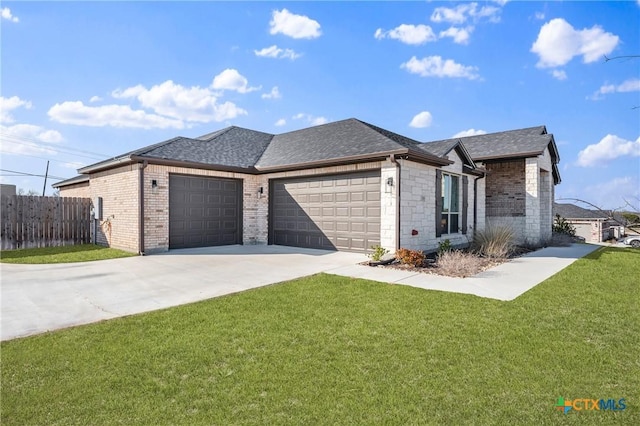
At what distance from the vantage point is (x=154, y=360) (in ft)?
11.3

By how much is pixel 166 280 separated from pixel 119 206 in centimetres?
643

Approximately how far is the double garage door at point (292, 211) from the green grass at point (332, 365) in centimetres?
572

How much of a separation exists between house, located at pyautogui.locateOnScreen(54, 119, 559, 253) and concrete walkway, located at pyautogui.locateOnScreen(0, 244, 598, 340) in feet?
4.46

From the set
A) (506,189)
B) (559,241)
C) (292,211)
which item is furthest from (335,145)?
(559,241)

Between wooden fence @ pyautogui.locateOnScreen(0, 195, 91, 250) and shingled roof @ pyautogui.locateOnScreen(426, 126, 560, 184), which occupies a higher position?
shingled roof @ pyautogui.locateOnScreen(426, 126, 560, 184)

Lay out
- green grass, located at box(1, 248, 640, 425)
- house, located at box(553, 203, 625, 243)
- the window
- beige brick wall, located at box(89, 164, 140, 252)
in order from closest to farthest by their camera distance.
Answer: green grass, located at box(1, 248, 640, 425) < beige brick wall, located at box(89, 164, 140, 252) < the window < house, located at box(553, 203, 625, 243)

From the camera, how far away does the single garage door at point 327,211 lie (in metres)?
10.7

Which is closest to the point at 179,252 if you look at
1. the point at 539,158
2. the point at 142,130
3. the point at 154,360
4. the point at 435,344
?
the point at 154,360

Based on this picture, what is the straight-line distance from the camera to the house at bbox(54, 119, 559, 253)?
34.5ft

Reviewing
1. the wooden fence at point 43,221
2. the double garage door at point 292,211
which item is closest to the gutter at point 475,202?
the double garage door at point 292,211

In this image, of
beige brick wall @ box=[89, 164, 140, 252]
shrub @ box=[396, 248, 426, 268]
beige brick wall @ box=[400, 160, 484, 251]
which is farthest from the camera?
beige brick wall @ box=[89, 164, 140, 252]

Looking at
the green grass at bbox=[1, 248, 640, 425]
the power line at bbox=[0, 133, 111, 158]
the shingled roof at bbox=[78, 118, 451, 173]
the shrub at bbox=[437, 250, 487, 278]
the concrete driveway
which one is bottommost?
the green grass at bbox=[1, 248, 640, 425]

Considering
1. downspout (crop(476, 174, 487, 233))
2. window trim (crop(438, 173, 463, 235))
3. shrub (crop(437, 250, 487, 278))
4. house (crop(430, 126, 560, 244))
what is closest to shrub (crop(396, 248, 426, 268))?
shrub (crop(437, 250, 487, 278))

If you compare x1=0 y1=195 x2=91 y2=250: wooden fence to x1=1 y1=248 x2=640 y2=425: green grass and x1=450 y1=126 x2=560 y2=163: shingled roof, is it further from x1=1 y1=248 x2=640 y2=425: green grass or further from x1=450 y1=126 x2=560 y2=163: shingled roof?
x1=450 y1=126 x2=560 y2=163: shingled roof
